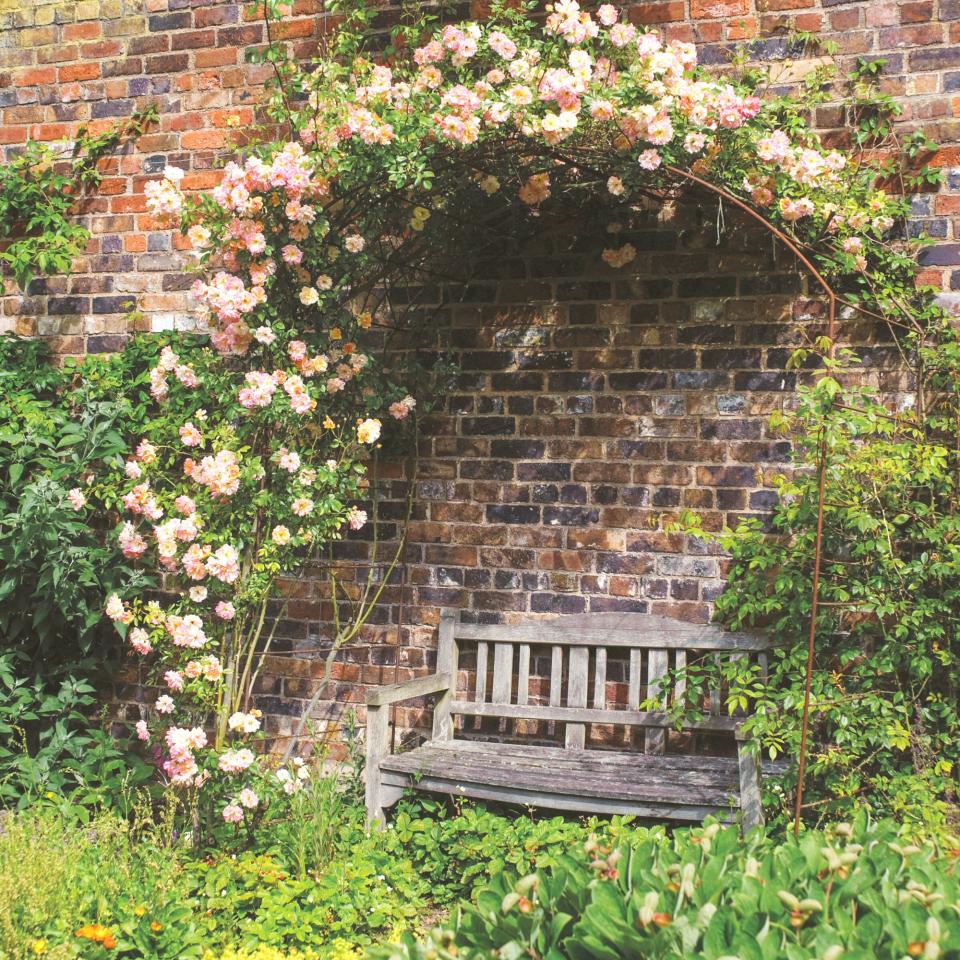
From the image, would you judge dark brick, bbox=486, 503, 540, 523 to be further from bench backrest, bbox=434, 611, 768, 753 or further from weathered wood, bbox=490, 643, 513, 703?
weathered wood, bbox=490, 643, 513, 703

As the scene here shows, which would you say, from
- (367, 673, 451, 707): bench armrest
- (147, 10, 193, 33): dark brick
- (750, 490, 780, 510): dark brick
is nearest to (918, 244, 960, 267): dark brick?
(750, 490, 780, 510): dark brick

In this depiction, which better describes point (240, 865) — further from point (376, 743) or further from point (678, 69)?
point (678, 69)

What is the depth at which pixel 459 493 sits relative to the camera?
4219mm

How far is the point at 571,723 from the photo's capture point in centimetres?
393

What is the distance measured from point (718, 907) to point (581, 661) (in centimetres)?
255

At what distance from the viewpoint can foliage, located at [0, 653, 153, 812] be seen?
397 centimetres

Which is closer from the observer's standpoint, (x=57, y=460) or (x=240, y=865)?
(x=240, y=865)

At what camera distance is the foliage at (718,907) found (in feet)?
4.28

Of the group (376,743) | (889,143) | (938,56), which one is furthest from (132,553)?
(938,56)

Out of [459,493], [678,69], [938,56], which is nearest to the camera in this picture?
[678,69]

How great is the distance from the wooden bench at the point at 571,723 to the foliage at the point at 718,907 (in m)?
1.70

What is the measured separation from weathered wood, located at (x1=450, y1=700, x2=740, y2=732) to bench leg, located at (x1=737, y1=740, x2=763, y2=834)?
428mm

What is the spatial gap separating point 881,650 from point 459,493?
67.8 inches

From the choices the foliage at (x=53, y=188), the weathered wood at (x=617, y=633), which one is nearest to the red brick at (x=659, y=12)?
the foliage at (x=53, y=188)
